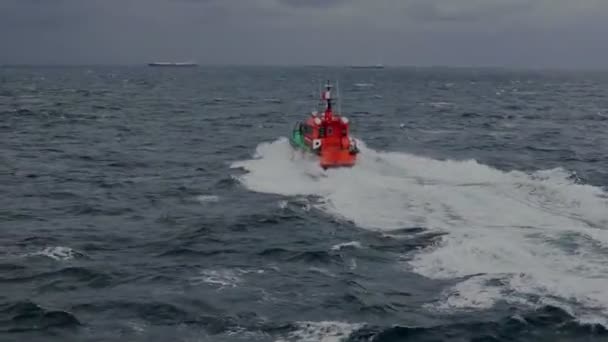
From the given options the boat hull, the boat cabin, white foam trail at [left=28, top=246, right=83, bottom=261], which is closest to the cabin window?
the boat cabin

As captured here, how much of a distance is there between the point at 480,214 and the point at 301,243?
9349mm

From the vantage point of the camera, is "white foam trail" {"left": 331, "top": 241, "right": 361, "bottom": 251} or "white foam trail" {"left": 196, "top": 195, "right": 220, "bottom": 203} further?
"white foam trail" {"left": 196, "top": 195, "right": 220, "bottom": 203}

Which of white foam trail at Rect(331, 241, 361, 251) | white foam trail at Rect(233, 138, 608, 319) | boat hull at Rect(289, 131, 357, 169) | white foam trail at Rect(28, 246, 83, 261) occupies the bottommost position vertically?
white foam trail at Rect(28, 246, 83, 261)

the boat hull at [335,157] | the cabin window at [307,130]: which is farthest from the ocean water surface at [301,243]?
the cabin window at [307,130]

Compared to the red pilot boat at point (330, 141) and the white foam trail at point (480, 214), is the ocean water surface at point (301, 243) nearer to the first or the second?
the white foam trail at point (480, 214)

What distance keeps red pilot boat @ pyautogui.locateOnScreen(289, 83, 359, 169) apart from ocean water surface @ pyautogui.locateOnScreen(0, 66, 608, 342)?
1126 mm

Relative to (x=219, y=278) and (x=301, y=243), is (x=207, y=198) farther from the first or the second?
(x=219, y=278)

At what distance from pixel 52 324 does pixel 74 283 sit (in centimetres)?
397

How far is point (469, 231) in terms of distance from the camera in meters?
32.0

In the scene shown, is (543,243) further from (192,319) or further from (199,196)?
(199,196)

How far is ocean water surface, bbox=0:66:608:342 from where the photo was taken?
2284cm

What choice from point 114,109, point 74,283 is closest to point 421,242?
point 74,283

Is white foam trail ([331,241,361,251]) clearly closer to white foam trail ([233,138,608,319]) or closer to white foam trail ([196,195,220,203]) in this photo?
white foam trail ([233,138,608,319])

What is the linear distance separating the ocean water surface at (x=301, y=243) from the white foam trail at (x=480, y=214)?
0.38 ft
